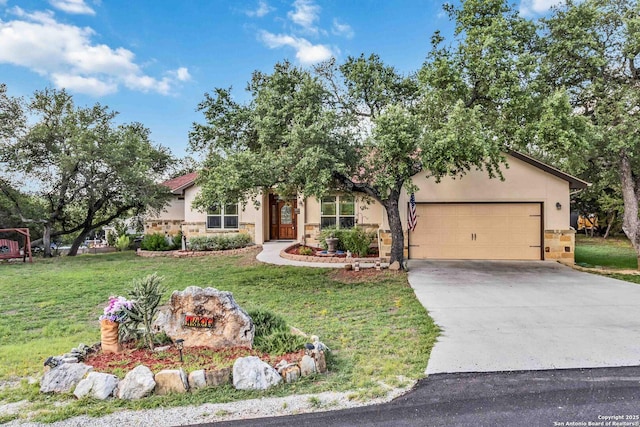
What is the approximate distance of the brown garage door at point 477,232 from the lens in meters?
12.7

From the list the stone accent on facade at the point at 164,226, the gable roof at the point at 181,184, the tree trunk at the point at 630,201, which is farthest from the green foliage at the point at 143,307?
the stone accent on facade at the point at 164,226

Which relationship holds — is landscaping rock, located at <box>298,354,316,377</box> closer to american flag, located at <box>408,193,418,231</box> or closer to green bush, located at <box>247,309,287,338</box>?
green bush, located at <box>247,309,287,338</box>

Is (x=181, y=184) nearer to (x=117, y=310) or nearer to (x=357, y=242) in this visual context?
(x=357, y=242)

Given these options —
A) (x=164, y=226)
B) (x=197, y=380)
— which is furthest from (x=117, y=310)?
(x=164, y=226)

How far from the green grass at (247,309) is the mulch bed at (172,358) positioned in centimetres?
41

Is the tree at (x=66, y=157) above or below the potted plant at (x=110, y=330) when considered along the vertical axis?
above

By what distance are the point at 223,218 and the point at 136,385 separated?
14333mm

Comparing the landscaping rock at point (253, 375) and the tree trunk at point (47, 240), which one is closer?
the landscaping rock at point (253, 375)

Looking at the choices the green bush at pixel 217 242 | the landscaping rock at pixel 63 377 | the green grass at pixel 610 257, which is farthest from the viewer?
the green bush at pixel 217 242

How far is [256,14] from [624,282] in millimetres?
12924

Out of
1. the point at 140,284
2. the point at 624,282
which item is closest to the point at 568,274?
the point at 624,282

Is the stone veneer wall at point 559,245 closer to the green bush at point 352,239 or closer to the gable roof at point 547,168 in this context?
the gable roof at point 547,168

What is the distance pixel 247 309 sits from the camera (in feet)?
20.0

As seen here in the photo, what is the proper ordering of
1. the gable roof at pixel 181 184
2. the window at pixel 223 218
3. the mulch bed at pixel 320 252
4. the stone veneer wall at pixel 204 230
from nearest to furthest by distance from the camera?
the mulch bed at pixel 320 252
the gable roof at pixel 181 184
the stone veneer wall at pixel 204 230
the window at pixel 223 218
